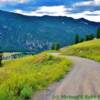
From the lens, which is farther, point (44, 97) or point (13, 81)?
point (13, 81)

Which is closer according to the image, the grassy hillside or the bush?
the bush

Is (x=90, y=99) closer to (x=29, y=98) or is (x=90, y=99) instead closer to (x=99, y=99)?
(x=99, y=99)

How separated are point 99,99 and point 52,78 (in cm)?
1002

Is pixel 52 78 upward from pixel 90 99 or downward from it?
downward

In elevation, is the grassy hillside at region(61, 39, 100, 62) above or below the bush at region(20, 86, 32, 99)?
below

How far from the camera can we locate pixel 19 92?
16219 millimetres

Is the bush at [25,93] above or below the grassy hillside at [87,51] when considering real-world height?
above

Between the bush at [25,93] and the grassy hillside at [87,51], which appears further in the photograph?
the grassy hillside at [87,51]

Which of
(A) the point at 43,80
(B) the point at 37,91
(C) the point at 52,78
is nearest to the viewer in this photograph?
(B) the point at 37,91

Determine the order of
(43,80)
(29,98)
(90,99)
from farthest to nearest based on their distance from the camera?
(43,80) → (29,98) → (90,99)

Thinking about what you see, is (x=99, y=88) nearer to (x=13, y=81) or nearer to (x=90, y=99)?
(x=13, y=81)

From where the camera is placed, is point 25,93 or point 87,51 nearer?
point 25,93

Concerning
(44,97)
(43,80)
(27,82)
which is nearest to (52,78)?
(43,80)

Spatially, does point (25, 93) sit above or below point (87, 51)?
above
